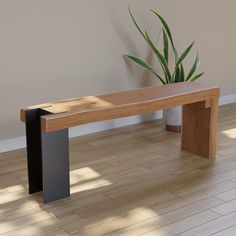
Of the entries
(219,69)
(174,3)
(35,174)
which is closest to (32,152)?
(35,174)

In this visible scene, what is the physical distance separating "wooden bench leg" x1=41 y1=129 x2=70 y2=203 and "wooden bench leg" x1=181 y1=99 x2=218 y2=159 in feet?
3.48

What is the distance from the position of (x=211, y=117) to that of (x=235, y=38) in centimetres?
189

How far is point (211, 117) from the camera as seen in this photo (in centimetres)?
320

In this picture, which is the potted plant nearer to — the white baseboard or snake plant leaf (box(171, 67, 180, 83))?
snake plant leaf (box(171, 67, 180, 83))

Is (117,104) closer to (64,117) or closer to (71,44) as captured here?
(64,117)

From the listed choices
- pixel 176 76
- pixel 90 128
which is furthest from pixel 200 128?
pixel 90 128

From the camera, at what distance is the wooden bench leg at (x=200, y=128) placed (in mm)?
3203

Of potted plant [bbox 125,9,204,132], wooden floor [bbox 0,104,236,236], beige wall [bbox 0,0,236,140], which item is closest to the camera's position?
wooden floor [bbox 0,104,236,236]

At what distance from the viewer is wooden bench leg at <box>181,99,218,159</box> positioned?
10.5 feet

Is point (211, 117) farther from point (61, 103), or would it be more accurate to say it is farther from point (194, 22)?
point (194, 22)

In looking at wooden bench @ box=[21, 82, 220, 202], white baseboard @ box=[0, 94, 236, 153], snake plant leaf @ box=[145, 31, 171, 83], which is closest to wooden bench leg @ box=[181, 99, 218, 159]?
wooden bench @ box=[21, 82, 220, 202]

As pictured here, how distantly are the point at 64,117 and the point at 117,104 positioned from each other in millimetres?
398

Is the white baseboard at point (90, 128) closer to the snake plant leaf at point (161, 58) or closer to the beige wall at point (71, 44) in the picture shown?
the beige wall at point (71, 44)

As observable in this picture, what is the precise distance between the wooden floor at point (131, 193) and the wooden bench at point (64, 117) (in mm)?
121
